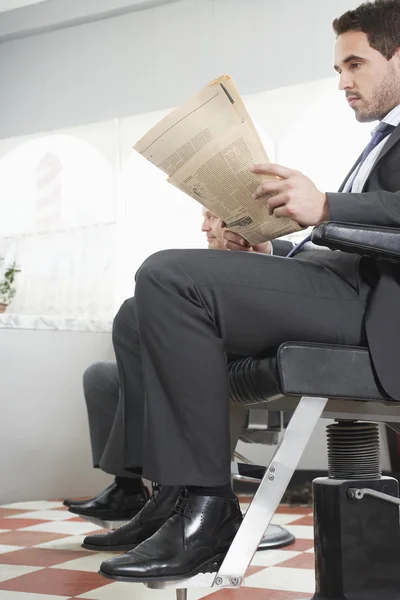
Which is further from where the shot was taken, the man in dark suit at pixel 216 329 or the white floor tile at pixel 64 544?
the white floor tile at pixel 64 544

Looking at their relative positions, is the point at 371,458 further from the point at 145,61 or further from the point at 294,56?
the point at 145,61

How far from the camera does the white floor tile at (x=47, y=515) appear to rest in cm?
284

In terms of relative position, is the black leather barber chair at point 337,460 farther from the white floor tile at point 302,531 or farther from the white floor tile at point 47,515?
the white floor tile at point 47,515

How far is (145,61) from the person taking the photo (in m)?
5.61

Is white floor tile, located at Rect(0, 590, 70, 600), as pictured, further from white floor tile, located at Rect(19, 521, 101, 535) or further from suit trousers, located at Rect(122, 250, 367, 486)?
white floor tile, located at Rect(19, 521, 101, 535)

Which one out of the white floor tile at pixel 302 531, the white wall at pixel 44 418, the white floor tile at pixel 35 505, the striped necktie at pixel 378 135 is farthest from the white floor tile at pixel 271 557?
the white wall at pixel 44 418

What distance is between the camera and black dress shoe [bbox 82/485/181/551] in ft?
4.38

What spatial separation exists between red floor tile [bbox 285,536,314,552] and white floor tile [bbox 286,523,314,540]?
6cm

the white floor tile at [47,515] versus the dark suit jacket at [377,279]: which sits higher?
the dark suit jacket at [377,279]

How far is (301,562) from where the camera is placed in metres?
1.99

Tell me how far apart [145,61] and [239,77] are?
80 cm

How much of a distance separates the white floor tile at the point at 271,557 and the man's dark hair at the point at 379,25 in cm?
126

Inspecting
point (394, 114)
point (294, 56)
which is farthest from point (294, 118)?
point (394, 114)

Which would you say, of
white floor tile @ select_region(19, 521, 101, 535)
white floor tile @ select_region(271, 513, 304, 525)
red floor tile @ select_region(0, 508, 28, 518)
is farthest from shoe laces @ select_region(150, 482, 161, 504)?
red floor tile @ select_region(0, 508, 28, 518)
